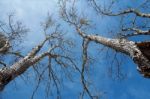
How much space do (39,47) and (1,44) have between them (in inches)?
71.9

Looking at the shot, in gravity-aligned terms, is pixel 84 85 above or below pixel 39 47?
below

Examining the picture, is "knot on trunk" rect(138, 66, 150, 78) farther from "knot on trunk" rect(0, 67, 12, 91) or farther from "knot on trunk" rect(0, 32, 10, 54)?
"knot on trunk" rect(0, 32, 10, 54)

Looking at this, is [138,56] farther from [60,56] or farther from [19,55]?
[19,55]

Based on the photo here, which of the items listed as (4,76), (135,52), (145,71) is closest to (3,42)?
(4,76)

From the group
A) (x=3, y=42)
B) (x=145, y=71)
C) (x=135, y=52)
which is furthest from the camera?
(x=3, y=42)

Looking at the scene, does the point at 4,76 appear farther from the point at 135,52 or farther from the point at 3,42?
the point at 3,42

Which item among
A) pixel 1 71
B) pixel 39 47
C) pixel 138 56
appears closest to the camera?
pixel 138 56

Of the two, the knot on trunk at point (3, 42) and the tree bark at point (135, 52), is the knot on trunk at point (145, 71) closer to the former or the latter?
the tree bark at point (135, 52)

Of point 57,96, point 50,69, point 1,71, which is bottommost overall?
point 57,96

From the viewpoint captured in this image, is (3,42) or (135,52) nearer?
(135,52)

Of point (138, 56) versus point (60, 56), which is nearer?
point (138, 56)

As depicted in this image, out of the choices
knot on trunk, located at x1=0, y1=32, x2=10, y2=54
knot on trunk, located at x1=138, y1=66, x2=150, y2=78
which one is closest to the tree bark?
knot on trunk, located at x1=138, y1=66, x2=150, y2=78

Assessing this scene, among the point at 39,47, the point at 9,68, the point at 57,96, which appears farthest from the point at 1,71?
the point at 57,96

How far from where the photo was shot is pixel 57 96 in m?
13.6
